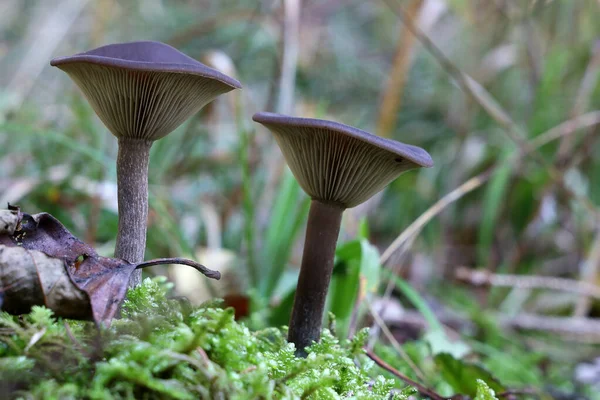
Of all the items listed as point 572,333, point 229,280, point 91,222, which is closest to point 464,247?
point 572,333

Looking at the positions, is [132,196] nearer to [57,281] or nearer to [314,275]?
[57,281]

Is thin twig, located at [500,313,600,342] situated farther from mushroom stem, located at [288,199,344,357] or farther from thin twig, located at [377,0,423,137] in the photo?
mushroom stem, located at [288,199,344,357]

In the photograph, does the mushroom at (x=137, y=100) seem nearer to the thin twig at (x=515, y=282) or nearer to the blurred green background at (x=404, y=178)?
the blurred green background at (x=404, y=178)

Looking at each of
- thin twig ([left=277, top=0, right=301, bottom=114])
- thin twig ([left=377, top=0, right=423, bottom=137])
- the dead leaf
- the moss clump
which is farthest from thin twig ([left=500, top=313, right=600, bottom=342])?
the dead leaf

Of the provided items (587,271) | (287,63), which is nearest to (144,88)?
(287,63)

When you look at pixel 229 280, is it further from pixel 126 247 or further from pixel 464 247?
pixel 464 247

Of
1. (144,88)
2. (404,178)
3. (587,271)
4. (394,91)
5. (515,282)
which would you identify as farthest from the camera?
(404,178)
